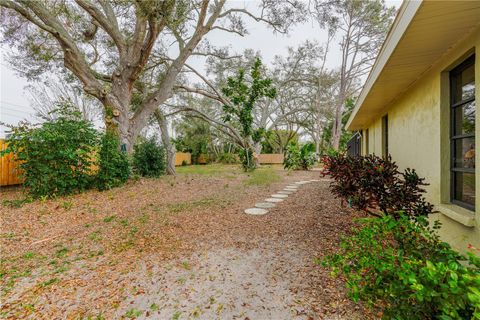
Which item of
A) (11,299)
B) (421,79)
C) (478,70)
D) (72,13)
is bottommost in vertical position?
(11,299)

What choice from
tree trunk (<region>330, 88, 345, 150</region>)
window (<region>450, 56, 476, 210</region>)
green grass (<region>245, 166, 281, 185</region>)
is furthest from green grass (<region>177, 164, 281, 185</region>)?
tree trunk (<region>330, 88, 345, 150</region>)

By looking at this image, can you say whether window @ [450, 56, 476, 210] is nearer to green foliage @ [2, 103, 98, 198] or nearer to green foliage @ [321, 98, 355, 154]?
green foliage @ [2, 103, 98, 198]

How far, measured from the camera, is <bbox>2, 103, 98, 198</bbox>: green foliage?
5.19 metres

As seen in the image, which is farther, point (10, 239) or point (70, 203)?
point (70, 203)

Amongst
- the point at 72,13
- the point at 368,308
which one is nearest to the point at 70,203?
the point at 368,308

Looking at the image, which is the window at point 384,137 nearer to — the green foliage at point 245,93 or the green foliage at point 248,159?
the green foliage at point 245,93

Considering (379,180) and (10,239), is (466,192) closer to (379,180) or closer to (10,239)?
(379,180)

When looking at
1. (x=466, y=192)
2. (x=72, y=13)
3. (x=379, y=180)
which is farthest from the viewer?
(x=72, y=13)

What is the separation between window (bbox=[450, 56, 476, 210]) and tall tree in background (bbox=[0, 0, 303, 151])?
5.83m

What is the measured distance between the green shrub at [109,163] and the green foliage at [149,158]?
209 cm

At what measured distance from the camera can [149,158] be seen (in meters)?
9.11

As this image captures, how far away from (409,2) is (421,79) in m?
2.00

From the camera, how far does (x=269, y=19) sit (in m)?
8.92

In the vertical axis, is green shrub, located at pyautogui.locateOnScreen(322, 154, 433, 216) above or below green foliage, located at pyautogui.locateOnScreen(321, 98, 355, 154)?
below
